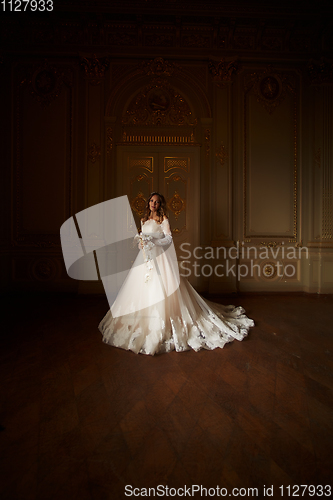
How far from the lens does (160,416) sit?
1.59m

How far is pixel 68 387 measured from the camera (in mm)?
1909

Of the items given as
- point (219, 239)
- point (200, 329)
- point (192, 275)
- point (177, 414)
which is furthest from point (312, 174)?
point (177, 414)

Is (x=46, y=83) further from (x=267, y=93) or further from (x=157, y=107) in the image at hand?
(x=267, y=93)

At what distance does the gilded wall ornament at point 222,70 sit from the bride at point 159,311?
3399 mm

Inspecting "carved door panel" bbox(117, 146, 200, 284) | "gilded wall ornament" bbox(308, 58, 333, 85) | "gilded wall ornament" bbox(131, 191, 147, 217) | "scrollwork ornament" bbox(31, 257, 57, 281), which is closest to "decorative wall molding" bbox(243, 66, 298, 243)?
"gilded wall ornament" bbox(308, 58, 333, 85)

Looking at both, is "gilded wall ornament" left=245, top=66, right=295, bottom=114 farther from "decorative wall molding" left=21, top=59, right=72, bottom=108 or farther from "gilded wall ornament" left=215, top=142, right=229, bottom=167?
"decorative wall molding" left=21, top=59, right=72, bottom=108

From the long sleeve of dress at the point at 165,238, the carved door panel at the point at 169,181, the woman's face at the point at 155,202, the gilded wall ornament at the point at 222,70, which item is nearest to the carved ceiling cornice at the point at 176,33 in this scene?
the gilded wall ornament at the point at 222,70

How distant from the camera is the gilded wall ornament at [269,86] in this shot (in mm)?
5035

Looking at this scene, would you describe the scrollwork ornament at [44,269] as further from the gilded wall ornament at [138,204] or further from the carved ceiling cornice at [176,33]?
the carved ceiling cornice at [176,33]

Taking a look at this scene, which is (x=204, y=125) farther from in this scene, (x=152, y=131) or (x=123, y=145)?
(x=123, y=145)

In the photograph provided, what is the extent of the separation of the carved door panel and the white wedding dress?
6.79 ft

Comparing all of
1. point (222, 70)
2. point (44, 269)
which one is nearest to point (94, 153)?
point (44, 269)

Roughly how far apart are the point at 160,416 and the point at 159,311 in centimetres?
113

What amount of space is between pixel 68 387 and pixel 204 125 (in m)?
4.75
